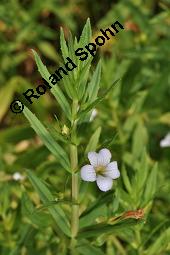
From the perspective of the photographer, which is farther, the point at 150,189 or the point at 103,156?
the point at 150,189

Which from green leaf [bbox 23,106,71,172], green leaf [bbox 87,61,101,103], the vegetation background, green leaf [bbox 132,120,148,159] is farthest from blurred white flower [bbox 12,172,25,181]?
green leaf [bbox 87,61,101,103]

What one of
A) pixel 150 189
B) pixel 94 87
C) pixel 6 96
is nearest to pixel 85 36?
pixel 94 87

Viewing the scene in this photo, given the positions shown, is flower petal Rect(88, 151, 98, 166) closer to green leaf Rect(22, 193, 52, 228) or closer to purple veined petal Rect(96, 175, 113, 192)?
purple veined petal Rect(96, 175, 113, 192)

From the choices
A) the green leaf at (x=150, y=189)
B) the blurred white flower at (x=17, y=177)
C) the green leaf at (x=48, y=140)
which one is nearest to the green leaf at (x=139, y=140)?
the blurred white flower at (x=17, y=177)

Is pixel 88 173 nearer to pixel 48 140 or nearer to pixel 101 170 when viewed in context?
pixel 101 170

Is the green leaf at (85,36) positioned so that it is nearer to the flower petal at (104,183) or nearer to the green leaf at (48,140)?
the green leaf at (48,140)

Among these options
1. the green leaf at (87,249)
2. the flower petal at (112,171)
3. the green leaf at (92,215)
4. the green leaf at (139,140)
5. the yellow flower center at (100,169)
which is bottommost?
the green leaf at (139,140)

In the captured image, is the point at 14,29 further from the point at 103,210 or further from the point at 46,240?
the point at 103,210
